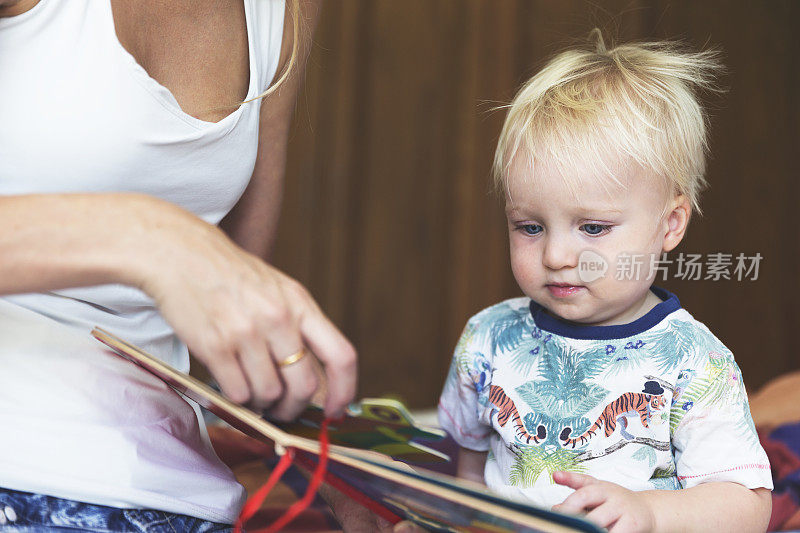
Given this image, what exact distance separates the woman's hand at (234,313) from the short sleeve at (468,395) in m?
0.52

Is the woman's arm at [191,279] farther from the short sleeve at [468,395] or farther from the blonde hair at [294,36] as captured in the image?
the short sleeve at [468,395]

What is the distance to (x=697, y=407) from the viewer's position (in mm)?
935

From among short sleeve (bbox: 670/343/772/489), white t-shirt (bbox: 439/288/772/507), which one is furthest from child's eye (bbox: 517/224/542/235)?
short sleeve (bbox: 670/343/772/489)

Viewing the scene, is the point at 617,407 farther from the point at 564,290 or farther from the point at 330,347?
the point at 330,347

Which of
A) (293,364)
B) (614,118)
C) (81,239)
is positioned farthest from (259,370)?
(614,118)

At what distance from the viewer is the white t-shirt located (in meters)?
0.93

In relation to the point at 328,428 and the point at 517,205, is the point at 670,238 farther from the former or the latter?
the point at 328,428

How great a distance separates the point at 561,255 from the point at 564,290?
0.05 meters

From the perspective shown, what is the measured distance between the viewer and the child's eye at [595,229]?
3.25 ft

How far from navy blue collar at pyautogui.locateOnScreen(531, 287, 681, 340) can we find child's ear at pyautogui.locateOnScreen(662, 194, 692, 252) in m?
0.07

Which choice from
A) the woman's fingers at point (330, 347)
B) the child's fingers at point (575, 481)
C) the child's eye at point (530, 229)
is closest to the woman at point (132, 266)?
the woman's fingers at point (330, 347)

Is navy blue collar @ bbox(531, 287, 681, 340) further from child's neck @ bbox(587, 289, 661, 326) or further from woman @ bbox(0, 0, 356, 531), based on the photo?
Answer: woman @ bbox(0, 0, 356, 531)

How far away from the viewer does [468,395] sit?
1142mm

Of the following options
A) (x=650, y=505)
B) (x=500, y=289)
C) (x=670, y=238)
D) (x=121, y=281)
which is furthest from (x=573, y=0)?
(x=121, y=281)
